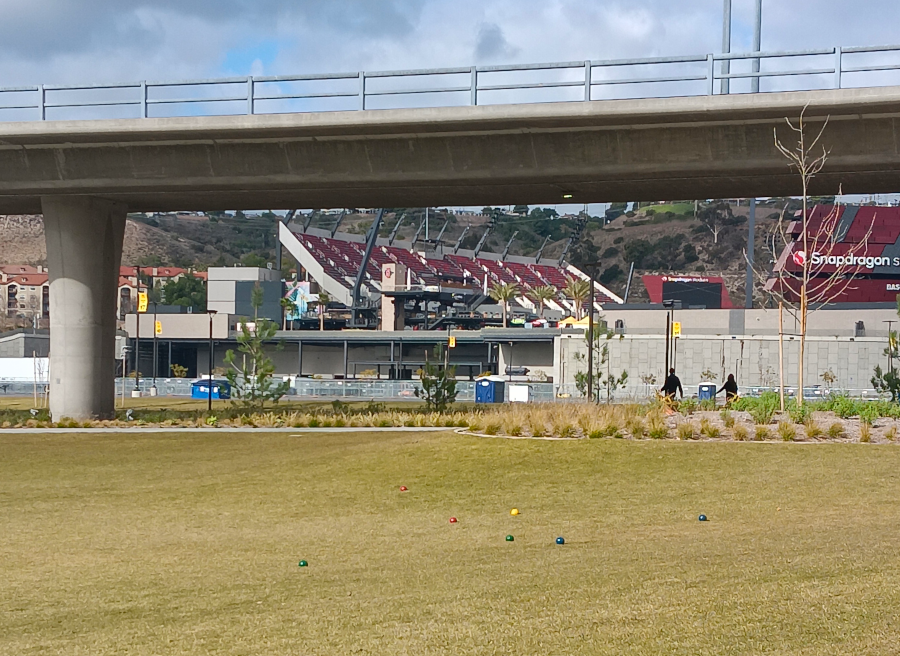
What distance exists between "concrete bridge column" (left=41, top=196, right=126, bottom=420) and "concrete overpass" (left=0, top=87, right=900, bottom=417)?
5 centimetres

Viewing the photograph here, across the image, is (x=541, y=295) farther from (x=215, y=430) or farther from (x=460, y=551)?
(x=460, y=551)

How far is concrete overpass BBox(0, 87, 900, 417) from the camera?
2553 centimetres

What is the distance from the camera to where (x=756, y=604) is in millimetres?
8094

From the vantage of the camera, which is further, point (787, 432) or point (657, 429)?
point (657, 429)

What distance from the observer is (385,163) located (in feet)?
94.4

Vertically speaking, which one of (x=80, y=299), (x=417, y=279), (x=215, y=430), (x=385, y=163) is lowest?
(x=215, y=430)

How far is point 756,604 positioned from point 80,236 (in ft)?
91.2

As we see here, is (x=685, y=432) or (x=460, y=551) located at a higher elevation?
(x=685, y=432)

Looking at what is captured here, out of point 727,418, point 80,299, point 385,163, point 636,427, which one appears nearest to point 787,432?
point 727,418

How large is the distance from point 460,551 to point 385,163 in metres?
18.3

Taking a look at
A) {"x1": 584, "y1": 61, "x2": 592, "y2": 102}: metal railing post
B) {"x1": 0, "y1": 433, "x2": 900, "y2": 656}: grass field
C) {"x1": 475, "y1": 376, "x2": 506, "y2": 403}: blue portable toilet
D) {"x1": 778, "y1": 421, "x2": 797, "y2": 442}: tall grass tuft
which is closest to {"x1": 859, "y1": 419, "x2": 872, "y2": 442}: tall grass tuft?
{"x1": 0, "y1": 433, "x2": 900, "y2": 656}: grass field

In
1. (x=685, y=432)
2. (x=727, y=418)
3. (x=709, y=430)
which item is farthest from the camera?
(x=727, y=418)

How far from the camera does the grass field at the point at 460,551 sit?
768 centimetres

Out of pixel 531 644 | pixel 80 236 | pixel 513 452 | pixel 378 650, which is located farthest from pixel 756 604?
pixel 80 236
